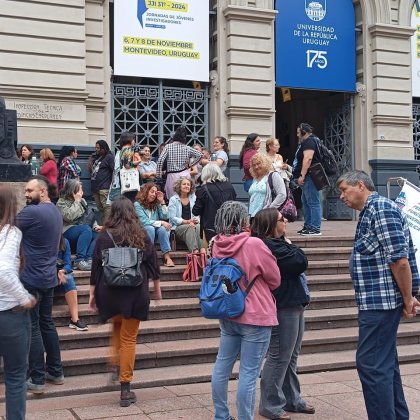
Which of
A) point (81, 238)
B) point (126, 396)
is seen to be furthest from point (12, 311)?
point (81, 238)

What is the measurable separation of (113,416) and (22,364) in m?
1.33

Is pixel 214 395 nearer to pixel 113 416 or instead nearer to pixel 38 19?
pixel 113 416

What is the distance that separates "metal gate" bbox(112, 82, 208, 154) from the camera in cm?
1538

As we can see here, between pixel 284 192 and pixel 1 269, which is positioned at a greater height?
pixel 284 192

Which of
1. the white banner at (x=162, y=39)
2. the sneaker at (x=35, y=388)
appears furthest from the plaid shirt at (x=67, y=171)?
the sneaker at (x=35, y=388)

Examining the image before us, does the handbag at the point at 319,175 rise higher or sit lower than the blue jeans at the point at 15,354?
higher

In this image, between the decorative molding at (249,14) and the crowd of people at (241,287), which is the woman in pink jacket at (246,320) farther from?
the decorative molding at (249,14)

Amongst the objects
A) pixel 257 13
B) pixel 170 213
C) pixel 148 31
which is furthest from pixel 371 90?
pixel 170 213

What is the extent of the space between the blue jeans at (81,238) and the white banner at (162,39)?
6.66 metres

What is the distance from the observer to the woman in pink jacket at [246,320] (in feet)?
16.9

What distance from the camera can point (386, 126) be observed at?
18.0 metres

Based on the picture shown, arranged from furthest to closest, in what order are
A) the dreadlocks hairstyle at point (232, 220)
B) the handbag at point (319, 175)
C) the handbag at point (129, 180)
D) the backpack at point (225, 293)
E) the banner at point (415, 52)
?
→ the banner at point (415, 52) → the handbag at point (319, 175) → the handbag at point (129, 180) → the dreadlocks hairstyle at point (232, 220) → the backpack at point (225, 293)

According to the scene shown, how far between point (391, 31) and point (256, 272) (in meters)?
14.5

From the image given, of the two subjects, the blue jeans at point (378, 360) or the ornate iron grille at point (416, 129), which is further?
the ornate iron grille at point (416, 129)
